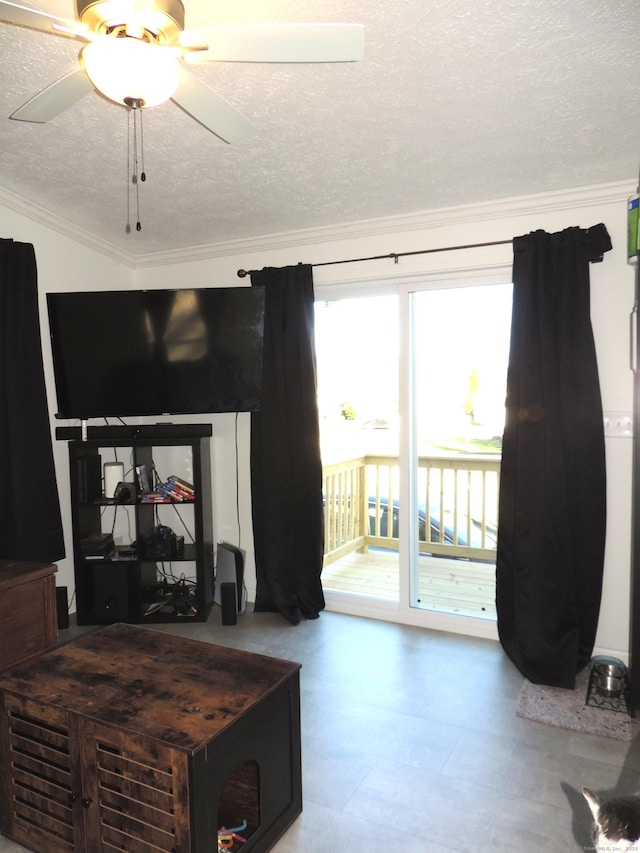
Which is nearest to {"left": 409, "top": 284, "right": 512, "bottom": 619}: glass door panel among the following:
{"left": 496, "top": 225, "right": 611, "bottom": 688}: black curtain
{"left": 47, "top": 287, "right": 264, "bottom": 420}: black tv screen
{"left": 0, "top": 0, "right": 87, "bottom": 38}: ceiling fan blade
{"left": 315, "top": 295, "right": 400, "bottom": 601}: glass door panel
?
{"left": 315, "top": 295, "right": 400, "bottom": 601}: glass door panel

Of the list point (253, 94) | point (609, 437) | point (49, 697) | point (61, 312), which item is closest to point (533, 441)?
point (609, 437)

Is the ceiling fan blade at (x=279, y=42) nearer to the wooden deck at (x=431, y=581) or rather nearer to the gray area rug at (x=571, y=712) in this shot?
the gray area rug at (x=571, y=712)

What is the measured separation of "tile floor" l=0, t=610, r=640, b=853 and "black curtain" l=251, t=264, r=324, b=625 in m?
0.42

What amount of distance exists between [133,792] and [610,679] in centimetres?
214

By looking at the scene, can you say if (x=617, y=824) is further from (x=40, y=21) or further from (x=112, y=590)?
(x=112, y=590)

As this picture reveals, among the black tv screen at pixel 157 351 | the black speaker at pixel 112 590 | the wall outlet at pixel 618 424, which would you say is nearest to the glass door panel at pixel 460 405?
the wall outlet at pixel 618 424

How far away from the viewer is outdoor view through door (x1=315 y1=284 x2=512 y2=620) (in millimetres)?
3318

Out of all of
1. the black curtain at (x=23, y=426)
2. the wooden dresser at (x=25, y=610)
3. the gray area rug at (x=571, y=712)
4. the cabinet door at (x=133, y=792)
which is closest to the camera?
the cabinet door at (x=133, y=792)

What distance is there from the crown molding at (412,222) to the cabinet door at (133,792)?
2832mm

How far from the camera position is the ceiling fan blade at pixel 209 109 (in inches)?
57.9

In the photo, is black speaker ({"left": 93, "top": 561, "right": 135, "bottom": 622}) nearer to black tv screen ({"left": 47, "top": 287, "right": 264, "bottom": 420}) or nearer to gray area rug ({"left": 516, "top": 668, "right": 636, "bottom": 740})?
black tv screen ({"left": 47, "top": 287, "right": 264, "bottom": 420})

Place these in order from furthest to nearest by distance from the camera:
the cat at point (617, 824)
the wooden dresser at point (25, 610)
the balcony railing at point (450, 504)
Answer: the balcony railing at point (450, 504) < the wooden dresser at point (25, 610) < the cat at point (617, 824)

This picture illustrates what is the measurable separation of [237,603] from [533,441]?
2.02m

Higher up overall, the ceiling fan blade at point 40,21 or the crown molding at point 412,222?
the crown molding at point 412,222
